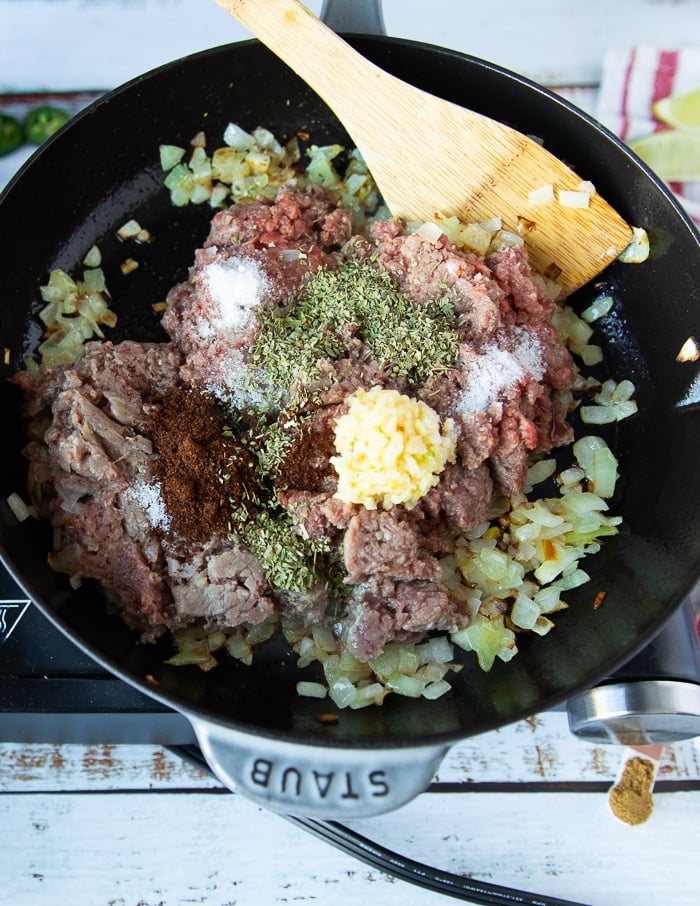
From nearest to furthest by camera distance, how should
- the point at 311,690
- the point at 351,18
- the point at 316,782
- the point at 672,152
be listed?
1. the point at 316,782
2. the point at 311,690
3. the point at 351,18
4. the point at 672,152

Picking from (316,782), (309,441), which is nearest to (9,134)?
(309,441)

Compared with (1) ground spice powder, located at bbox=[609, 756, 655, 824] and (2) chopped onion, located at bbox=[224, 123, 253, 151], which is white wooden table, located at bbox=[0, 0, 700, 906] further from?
(2) chopped onion, located at bbox=[224, 123, 253, 151]

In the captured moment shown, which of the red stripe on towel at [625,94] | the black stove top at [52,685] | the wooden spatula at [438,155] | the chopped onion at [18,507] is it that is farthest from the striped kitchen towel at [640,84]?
the black stove top at [52,685]

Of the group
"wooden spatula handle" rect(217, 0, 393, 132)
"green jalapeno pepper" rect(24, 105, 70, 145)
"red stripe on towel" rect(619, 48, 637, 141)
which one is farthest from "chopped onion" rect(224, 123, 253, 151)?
"red stripe on towel" rect(619, 48, 637, 141)

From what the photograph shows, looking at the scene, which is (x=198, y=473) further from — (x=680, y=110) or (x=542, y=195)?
(x=680, y=110)

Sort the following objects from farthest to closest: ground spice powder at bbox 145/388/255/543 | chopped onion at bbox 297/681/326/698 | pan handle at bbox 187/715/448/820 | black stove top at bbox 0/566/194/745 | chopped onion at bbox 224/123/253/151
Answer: chopped onion at bbox 224/123/253/151 → chopped onion at bbox 297/681/326/698 → black stove top at bbox 0/566/194/745 → ground spice powder at bbox 145/388/255/543 → pan handle at bbox 187/715/448/820
